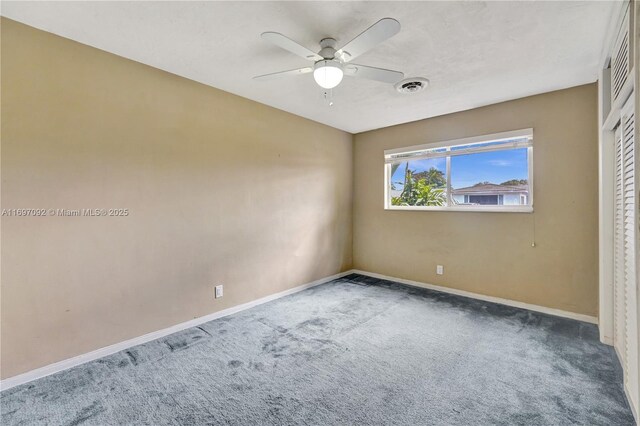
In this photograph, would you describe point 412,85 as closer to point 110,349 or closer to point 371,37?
point 371,37

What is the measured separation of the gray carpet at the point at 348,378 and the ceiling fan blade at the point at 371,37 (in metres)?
2.18

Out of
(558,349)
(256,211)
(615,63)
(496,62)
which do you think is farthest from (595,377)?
(256,211)

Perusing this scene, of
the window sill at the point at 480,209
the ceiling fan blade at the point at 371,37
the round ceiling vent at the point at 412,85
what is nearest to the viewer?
the ceiling fan blade at the point at 371,37

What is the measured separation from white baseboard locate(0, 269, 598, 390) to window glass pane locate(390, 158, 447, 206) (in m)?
1.20

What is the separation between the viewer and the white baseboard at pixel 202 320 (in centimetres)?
199

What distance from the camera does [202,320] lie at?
2912 millimetres

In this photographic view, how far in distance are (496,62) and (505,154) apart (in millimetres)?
1367

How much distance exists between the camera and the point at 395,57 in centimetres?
237

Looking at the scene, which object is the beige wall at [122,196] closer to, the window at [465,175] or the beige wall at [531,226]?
the window at [465,175]

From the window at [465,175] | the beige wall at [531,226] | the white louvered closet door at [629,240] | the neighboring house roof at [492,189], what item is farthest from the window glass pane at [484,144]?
the white louvered closet door at [629,240]

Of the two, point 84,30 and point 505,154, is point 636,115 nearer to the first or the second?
point 505,154

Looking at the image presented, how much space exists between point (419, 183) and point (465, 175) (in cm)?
66

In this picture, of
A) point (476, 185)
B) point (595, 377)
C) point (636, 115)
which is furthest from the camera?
point (476, 185)

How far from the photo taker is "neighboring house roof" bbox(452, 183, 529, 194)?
336 cm
